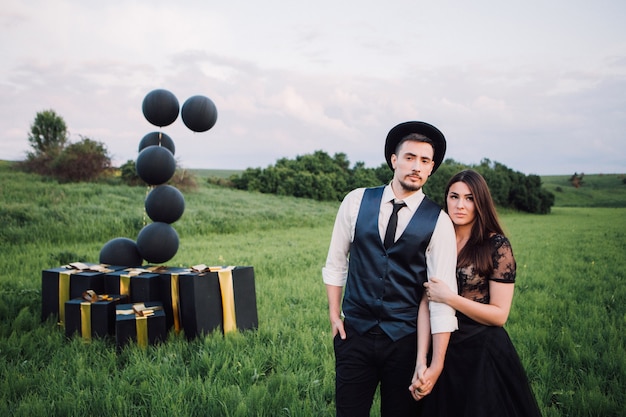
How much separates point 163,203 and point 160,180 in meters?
0.34

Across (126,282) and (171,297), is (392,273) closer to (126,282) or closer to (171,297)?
(171,297)

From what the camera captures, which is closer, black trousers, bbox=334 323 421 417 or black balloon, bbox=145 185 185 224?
black trousers, bbox=334 323 421 417

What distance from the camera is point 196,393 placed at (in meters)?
3.29

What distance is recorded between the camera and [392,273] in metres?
2.20

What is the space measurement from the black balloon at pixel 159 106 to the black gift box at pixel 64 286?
229cm

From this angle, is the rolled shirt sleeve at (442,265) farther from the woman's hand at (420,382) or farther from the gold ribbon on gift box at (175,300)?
the gold ribbon on gift box at (175,300)

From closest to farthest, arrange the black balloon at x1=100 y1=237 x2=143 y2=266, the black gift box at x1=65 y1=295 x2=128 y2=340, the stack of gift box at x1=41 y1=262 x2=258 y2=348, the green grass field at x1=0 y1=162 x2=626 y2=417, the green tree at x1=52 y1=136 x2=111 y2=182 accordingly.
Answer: the green grass field at x1=0 y1=162 x2=626 y2=417 → the stack of gift box at x1=41 y1=262 x2=258 y2=348 → the black gift box at x1=65 y1=295 x2=128 y2=340 → the black balloon at x1=100 y1=237 x2=143 y2=266 → the green tree at x1=52 y1=136 x2=111 y2=182

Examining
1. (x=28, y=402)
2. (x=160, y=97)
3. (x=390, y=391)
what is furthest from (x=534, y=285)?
(x=28, y=402)

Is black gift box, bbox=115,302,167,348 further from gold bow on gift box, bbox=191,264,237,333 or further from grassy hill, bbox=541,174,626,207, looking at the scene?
grassy hill, bbox=541,174,626,207

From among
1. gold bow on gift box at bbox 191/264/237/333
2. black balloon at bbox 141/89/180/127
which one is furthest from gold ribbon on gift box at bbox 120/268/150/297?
black balloon at bbox 141/89/180/127

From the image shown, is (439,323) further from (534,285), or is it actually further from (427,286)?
(534,285)

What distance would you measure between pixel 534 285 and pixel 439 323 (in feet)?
22.0

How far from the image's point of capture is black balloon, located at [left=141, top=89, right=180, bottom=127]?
5.82 m

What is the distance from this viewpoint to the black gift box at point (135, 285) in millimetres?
4856
